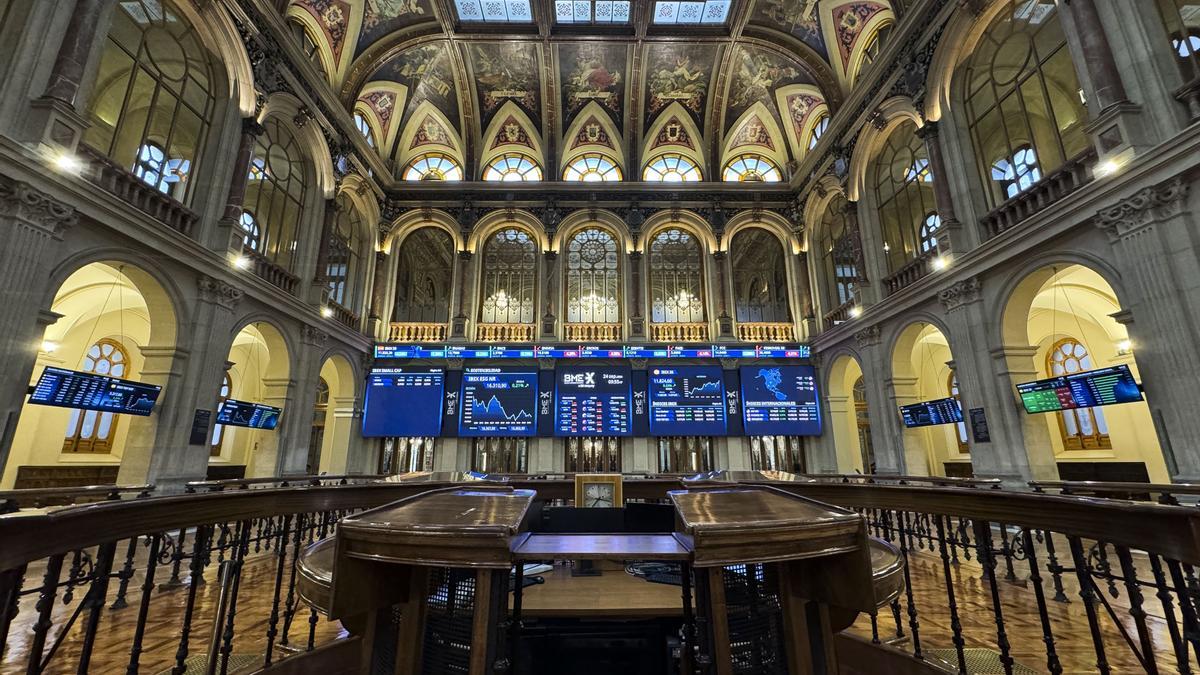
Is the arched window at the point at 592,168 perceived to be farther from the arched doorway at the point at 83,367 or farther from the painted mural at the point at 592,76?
the arched doorway at the point at 83,367

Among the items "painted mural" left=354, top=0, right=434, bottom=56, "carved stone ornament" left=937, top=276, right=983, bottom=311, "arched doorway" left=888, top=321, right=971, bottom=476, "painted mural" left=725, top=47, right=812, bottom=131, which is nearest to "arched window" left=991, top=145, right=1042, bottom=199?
"carved stone ornament" left=937, top=276, right=983, bottom=311

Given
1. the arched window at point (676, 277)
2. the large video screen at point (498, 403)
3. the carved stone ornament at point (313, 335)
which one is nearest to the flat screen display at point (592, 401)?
the large video screen at point (498, 403)

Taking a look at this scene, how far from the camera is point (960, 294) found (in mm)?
8758

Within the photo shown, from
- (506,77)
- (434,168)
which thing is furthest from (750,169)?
(434,168)

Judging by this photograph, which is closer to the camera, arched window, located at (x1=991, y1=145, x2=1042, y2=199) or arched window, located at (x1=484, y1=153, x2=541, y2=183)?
arched window, located at (x1=991, y1=145, x2=1042, y2=199)

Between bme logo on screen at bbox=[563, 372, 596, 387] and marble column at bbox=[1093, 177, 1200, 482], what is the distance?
10510mm

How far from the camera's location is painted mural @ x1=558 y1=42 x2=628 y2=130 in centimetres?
1427

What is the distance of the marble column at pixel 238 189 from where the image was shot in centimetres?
863

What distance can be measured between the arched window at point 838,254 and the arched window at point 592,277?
647 centimetres

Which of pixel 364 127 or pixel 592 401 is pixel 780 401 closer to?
pixel 592 401

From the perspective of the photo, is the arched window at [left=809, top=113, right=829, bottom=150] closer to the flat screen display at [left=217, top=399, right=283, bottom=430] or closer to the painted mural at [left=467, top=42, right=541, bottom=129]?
the painted mural at [left=467, top=42, right=541, bottom=129]

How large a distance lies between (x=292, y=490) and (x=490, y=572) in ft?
9.69

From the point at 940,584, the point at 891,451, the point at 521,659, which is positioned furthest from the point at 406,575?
the point at 891,451

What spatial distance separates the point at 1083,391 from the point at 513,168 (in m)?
15.4
